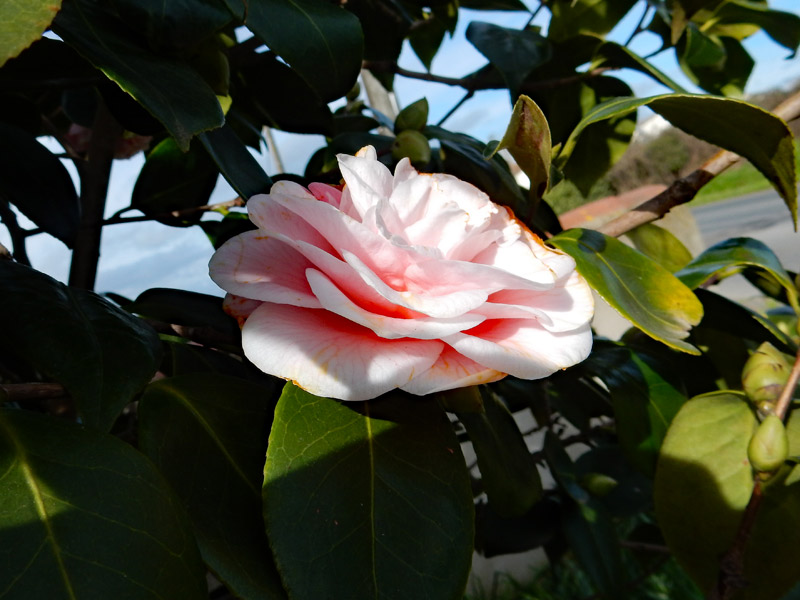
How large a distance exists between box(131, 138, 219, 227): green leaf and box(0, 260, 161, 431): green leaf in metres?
0.31

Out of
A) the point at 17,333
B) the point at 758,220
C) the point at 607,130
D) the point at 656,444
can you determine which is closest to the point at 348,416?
the point at 17,333

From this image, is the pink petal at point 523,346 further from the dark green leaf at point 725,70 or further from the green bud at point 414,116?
the dark green leaf at point 725,70

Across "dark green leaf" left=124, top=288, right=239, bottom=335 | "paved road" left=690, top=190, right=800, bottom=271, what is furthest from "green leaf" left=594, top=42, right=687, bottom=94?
"paved road" left=690, top=190, right=800, bottom=271

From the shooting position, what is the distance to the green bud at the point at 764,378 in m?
0.50

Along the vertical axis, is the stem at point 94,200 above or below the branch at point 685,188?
above

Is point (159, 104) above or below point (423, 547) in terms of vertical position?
above

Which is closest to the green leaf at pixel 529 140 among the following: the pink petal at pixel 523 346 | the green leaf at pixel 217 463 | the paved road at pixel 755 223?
the pink petal at pixel 523 346

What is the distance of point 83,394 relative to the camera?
0.34 metres

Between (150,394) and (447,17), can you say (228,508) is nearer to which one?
(150,394)

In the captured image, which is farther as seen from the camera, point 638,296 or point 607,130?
point 607,130

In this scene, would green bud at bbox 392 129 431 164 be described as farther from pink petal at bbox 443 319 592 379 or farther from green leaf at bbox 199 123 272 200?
pink petal at bbox 443 319 592 379

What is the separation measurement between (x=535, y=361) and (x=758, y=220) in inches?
340

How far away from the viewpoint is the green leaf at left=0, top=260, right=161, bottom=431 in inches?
13.6

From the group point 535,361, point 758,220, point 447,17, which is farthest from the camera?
point 758,220
